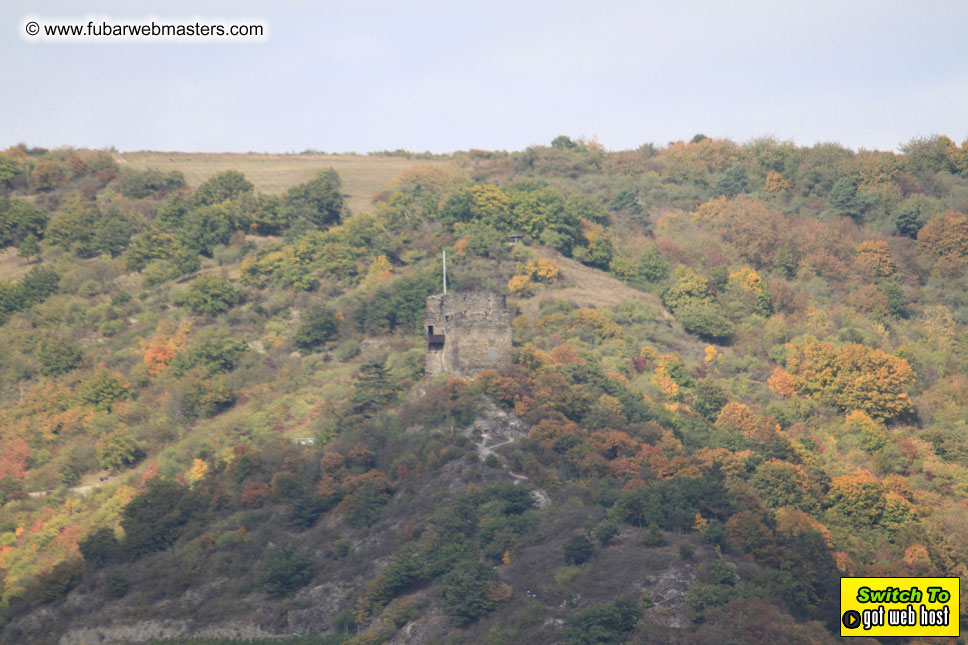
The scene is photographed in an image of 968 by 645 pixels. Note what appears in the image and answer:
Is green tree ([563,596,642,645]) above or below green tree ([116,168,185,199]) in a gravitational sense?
below

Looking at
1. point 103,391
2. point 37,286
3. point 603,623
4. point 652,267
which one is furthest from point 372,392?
point 37,286

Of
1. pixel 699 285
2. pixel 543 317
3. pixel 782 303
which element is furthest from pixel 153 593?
pixel 782 303

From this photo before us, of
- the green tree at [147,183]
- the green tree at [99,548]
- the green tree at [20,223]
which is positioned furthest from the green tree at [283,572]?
the green tree at [147,183]

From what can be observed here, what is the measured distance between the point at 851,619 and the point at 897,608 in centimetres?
217

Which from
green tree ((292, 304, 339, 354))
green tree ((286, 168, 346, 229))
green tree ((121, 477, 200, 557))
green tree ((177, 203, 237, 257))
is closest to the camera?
green tree ((121, 477, 200, 557))

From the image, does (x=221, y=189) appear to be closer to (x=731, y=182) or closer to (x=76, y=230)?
(x=76, y=230)

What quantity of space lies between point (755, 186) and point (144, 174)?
173 feet

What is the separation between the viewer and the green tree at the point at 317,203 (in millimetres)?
96812

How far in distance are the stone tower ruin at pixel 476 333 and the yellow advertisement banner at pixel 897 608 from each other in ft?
70.8

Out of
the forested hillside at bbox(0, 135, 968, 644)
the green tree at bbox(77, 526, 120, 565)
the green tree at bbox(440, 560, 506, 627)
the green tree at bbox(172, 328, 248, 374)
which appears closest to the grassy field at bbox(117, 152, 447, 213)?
the forested hillside at bbox(0, 135, 968, 644)

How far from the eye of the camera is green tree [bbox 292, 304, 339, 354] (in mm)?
78500

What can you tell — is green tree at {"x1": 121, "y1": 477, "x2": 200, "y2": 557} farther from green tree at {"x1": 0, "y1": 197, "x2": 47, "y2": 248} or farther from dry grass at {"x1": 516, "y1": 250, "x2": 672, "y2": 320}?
green tree at {"x1": 0, "y1": 197, "x2": 47, "y2": 248}

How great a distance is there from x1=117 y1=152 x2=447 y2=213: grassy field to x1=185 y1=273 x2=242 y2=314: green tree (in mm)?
20596

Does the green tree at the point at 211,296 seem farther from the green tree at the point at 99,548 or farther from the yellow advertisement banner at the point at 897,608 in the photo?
the yellow advertisement banner at the point at 897,608
